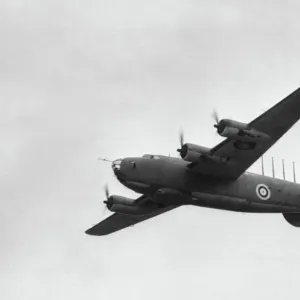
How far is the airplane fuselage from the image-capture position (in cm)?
4312

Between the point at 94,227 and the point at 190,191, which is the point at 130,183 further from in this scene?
the point at 94,227

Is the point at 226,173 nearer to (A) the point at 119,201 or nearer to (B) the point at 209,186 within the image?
(B) the point at 209,186

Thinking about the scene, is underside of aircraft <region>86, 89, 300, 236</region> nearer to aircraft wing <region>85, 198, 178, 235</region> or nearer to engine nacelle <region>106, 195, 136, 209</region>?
engine nacelle <region>106, 195, 136, 209</region>

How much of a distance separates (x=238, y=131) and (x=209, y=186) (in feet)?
13.5

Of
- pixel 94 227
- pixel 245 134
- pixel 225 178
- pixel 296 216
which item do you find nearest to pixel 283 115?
pixel 245 134

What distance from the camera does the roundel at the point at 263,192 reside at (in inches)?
1794

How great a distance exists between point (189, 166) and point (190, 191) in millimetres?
1316

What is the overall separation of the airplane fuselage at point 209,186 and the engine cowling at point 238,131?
3604 mm

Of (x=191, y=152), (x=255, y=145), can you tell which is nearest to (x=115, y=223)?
(x=191, y=152)

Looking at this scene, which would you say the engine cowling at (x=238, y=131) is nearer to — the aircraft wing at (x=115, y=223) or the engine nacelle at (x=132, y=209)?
the engine nacelle at (x=132, y=209)

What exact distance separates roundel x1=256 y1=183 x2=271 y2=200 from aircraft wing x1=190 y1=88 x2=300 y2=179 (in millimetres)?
1579

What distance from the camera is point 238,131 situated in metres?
41.7

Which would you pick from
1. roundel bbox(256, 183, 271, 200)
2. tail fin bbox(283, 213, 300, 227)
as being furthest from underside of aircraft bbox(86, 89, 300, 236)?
tail fin bbox(283, 213, 300, 227)

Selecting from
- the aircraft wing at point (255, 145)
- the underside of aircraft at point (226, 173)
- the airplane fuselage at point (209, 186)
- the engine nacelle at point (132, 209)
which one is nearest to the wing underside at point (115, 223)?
the engine nacelle at point (132, 209)
